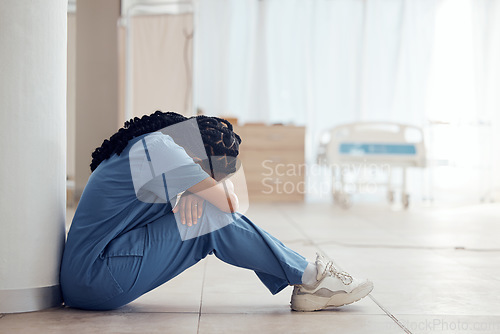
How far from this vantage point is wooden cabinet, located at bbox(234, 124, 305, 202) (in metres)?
6.54

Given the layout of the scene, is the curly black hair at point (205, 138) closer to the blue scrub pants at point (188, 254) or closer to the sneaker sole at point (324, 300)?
the blue scrub pants at point (188, 254)

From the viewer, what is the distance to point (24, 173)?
6.06 ft

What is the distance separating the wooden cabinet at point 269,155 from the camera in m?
6.54

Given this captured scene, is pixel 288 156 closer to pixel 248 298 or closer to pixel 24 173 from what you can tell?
pixel 248 298

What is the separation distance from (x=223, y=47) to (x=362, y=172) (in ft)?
7.15

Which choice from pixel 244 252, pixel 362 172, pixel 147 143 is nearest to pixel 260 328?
pixel 244 252

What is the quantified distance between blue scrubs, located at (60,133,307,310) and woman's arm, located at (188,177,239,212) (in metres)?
0.03

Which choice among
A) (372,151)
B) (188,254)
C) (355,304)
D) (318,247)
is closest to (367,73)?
(372,151)

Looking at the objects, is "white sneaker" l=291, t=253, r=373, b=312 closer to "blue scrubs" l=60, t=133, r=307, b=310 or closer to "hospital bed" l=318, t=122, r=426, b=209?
"blue scrubs" l=60, t=133, r=307, b=310

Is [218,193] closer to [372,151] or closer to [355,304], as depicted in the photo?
[355,304]

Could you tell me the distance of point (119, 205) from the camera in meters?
1.80

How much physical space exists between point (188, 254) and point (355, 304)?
628 mm

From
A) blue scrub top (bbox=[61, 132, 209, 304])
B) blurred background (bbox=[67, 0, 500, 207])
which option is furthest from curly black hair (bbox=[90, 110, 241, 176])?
blurred background (bbox=[67, 0, 500, 207])

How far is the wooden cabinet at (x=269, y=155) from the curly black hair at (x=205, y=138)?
4.66 metres
